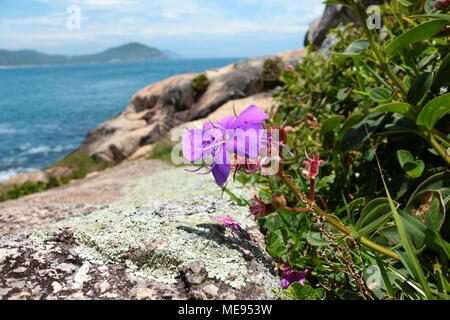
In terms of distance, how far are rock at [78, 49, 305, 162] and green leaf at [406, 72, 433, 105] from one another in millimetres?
8690

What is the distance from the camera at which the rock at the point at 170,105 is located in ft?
37.1

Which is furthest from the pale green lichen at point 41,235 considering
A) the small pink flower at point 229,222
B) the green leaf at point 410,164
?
the green leaf at point 410,164

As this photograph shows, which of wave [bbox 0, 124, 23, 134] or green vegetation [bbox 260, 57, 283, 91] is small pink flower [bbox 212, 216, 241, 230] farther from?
wave [bbox 0, 124, 23, 134]

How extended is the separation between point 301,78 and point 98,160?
414 inches

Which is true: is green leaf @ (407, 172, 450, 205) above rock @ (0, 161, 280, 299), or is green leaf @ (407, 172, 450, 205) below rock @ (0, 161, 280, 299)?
above

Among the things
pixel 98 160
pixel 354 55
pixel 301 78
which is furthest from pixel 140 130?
pixel 354 55

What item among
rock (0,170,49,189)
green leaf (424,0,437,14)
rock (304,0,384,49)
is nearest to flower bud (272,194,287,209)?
green leaf (424,0,437,14)

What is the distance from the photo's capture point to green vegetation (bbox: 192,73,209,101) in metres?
12.7

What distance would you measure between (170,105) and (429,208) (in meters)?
12.6

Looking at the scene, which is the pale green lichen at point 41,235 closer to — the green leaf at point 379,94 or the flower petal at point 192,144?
the flower petal at point 192,144

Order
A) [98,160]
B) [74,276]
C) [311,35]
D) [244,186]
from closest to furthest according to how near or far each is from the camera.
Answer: [74,276] < [244,186] < [311,35] < [98,160]

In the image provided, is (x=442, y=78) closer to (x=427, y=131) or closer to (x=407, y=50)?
(x=427, y=131)

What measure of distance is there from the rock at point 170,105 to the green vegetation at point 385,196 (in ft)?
27.5

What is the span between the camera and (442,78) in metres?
1.45
